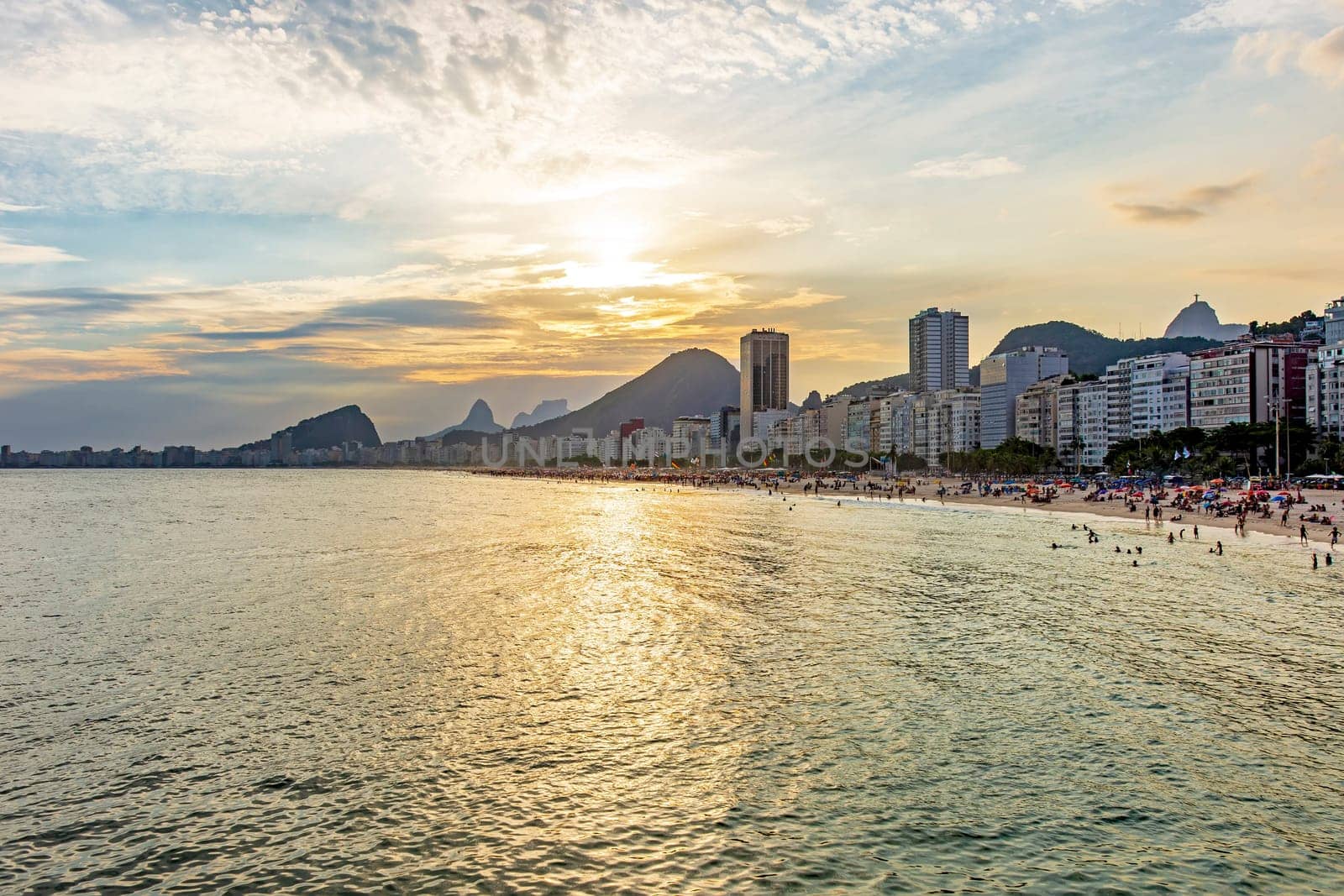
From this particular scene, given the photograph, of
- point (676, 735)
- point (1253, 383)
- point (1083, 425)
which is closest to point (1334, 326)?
point (1253, 383)

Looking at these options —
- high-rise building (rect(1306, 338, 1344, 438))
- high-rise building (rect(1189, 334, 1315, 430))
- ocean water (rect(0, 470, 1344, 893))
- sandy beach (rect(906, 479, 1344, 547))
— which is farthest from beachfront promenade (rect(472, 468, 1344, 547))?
high-rise building (rect(1189, 334, 1315, 430))

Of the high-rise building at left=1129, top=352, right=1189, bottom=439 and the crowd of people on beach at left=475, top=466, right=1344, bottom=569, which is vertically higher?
the high-rise building at left=1129, top=352, right=1189, bottom=439

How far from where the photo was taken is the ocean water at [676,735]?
1357 centimetres

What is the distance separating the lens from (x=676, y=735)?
755 inches

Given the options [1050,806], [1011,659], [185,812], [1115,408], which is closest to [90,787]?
[185,812]

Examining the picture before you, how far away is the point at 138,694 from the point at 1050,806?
21922 mm

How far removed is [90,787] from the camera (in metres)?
16.3

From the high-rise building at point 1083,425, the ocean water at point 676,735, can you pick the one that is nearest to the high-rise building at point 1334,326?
the high-rise building at point 1083,425

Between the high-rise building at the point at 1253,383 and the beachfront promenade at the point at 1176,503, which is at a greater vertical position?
the high-rise building at the point at 1253,383

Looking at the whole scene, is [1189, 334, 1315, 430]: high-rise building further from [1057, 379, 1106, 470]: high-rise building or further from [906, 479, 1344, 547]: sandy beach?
[906, 479, 1344, 547]: sandy beach

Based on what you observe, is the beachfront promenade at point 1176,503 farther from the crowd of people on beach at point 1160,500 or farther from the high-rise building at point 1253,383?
the high-rise building at point 1253,383

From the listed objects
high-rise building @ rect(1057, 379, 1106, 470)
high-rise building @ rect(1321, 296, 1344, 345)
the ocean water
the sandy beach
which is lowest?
the ocean water

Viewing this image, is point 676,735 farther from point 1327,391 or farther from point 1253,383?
point 1253,383

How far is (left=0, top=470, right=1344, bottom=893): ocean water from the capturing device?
1357 centimetres
